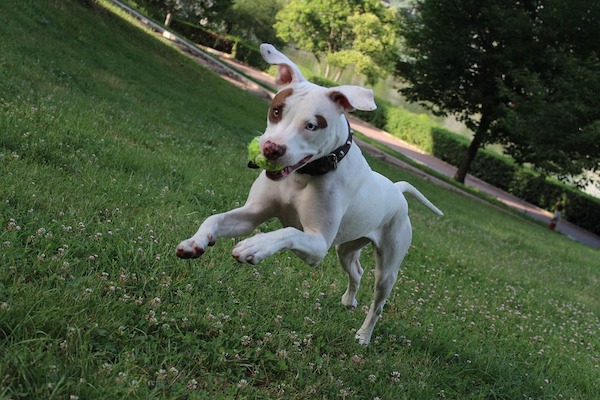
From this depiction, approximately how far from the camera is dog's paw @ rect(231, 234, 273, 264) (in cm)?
270

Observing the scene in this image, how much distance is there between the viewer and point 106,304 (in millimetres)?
3234

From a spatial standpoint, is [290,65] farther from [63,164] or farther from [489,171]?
[489,171]

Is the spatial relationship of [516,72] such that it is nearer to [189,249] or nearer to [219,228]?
[219,228]

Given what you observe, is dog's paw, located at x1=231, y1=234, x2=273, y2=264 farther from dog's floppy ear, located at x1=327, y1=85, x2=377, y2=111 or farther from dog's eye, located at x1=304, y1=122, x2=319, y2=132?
dog's floppy ear, located at x1=327, y1=85, x2=377, y2=111

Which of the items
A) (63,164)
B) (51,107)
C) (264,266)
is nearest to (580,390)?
(264,266)

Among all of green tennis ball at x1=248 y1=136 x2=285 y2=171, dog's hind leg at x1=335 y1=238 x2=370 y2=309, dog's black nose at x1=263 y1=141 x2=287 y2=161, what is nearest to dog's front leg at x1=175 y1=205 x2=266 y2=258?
green tennis ball at x1=248 y1=136 x2=285 y2=171

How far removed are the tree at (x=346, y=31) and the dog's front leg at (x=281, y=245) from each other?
4253cm

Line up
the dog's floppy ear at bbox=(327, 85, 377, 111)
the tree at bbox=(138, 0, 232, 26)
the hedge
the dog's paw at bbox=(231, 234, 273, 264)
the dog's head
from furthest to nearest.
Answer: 1. the tree at bbox=(138, 0, 232, 26)
2. the hedge
3. the dog's floppy ear at bbox=(327, 85, 377, 111)
4. the dog's head
5. the dog's paw at bbox=(231, 234, 273, 264)

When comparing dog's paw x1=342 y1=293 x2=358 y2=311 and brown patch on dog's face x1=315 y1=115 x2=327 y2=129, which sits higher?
brown patch on dog's face x1=315 y1=115 x2=327 y2=129

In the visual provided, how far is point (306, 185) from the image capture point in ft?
10.7

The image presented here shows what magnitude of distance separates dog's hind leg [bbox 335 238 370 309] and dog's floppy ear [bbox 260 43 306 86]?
1.38 m

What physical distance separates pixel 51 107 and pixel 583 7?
63.0 ft

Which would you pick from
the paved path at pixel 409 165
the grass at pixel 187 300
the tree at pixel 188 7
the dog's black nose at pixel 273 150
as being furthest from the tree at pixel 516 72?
the dog's black nose at pixel 273 150

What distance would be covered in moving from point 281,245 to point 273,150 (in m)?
0.47
